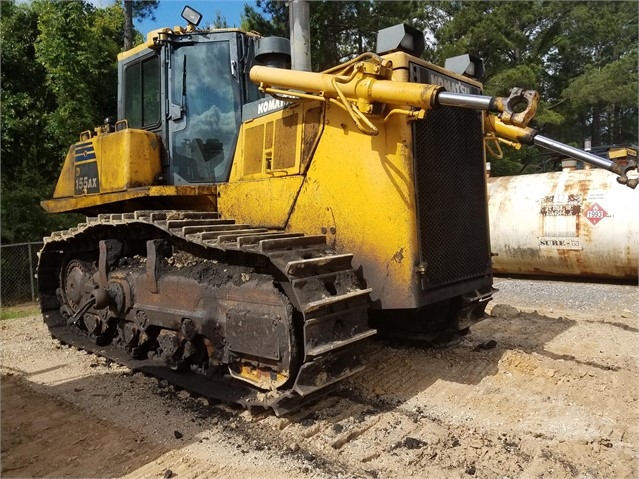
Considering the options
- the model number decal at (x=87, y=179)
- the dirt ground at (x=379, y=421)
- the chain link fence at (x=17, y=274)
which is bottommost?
the dirt ground at (x=379, y=421)

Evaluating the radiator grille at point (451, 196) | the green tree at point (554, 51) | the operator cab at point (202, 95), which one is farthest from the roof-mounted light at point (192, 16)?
the green tree at point (554, 51)

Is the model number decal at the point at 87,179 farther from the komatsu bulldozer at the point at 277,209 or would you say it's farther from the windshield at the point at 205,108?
the windshield at the point at 205,108

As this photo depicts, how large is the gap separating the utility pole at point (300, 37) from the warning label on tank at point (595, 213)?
6.00 metres

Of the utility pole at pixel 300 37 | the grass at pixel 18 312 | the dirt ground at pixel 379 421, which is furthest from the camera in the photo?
the grass at pixel 18 312

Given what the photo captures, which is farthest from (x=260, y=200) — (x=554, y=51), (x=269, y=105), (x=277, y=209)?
(x=554, y=51)

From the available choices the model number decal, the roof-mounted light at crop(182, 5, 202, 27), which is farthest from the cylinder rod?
the model number decal

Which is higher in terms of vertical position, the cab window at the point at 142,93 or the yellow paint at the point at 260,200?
the cab window at the point at 142,93

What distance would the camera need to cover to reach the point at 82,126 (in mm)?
11820

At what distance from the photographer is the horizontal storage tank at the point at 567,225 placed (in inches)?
352

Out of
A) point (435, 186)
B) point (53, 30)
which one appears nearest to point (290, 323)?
point (435, 186)

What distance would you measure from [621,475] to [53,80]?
12.9 metres

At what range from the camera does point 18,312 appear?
9.86m

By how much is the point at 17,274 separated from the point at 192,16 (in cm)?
865

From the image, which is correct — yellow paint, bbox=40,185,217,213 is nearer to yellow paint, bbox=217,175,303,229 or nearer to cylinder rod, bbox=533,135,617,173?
yellow paint, bbox=217,175,303,229
